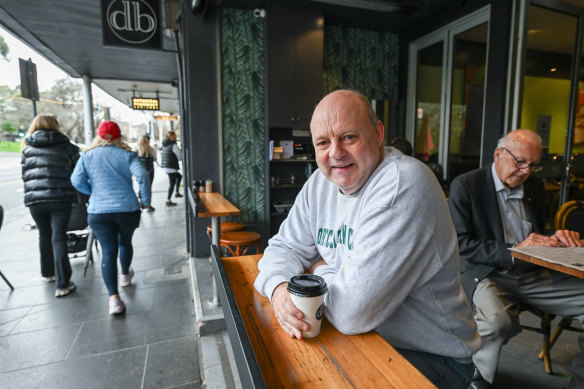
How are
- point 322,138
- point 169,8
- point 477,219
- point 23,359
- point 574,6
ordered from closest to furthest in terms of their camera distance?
point 322,138 → point 477,219 → point 23,359 → point 574,6 → point 169,8

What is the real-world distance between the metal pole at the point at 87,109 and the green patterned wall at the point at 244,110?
5.89 m

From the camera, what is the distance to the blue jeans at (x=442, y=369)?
100 centimetres

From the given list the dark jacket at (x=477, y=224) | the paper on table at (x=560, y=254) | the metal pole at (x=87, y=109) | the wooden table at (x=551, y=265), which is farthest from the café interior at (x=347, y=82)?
the metal pole at (x=87, y=109)

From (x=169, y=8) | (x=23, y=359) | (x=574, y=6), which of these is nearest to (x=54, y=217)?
(x=23, y=359)

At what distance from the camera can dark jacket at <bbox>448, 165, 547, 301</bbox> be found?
1852 mm

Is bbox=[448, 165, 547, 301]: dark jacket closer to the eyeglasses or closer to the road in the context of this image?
the eyeglasses

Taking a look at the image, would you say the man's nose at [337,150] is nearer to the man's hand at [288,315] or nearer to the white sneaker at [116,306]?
the man's hand at [288,315]

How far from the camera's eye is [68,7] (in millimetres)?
4668

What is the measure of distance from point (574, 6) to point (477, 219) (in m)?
3.67

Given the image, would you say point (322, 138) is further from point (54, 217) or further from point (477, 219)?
point (54, 217)

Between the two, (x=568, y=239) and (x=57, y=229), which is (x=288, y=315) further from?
(x=57, y=229)

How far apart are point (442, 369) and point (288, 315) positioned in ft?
1.79

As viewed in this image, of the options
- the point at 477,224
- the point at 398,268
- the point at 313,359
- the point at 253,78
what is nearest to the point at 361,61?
the point at 253,78

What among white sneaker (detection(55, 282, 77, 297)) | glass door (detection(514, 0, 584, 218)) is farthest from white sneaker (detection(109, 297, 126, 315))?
glass door (detection(514, 0, 584, 218))
